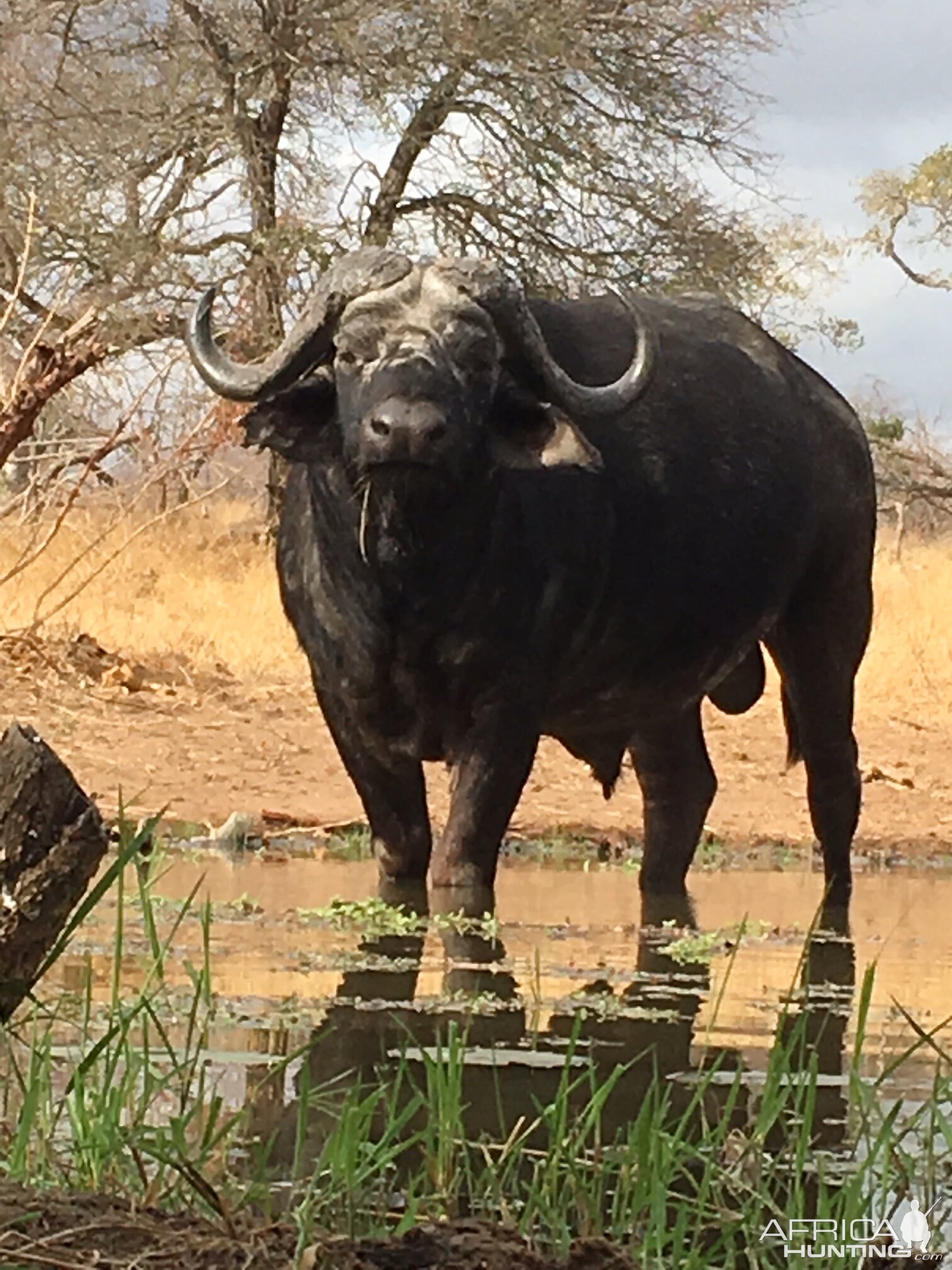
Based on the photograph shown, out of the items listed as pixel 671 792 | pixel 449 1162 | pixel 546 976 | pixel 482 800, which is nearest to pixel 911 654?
pixel 671 792

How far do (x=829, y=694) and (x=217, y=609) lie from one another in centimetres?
882

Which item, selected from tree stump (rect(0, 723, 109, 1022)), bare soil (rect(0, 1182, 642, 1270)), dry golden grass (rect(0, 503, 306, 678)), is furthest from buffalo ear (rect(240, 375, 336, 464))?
dry golden grass (rect(0, 503, 306, 678))

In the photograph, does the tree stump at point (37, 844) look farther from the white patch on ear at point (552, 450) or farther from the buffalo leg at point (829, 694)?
the buffalo leg at point (829, 694)

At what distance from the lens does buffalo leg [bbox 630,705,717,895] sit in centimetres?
739

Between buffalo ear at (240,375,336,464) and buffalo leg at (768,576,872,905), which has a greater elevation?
buffalo ear at (240,375,336,464)

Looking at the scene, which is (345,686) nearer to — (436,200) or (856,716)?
(856,716)

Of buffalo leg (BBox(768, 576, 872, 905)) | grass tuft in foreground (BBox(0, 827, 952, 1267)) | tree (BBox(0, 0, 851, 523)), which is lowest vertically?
grass tuft in foreground (BBox(0, 827, 952, 1267))

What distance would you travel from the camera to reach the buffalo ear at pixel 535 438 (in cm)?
596

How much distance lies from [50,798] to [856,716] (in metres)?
10.3

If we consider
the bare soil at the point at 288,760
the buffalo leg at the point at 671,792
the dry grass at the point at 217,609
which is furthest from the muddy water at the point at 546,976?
the dry grass at the point at 217,609

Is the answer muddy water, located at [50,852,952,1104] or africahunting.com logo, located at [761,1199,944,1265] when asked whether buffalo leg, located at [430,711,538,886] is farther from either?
africahunting.com logo, located at [761,1199,944,1265]

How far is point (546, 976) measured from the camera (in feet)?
17.0

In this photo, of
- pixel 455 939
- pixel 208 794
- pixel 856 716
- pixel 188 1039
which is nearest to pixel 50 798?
pixel 188 1039

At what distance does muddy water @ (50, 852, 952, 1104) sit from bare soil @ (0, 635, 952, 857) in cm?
→ 203
